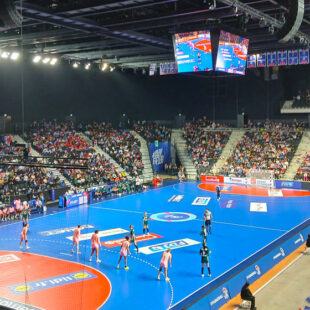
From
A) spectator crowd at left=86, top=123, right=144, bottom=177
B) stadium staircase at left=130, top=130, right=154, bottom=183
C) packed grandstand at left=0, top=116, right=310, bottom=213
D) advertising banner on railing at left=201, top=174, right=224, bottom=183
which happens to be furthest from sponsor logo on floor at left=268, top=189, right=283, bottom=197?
spectator crowd at left=86, top=123, right=144, bottom=177

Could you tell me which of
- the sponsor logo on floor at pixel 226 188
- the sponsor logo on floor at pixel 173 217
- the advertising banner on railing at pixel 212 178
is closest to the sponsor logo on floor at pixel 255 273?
the sponsor logo on floor at pixel 173 217

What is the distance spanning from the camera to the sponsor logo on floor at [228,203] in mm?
30073

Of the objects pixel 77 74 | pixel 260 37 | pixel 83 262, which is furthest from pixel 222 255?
pixel 77 74

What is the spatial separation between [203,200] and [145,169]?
1158 centimetres

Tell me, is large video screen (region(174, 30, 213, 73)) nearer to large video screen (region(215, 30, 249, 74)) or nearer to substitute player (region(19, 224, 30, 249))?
large video screen (region(215, 30, 249, 74))

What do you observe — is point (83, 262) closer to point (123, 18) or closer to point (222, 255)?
point (222, 255)

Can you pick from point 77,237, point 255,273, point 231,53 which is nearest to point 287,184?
point 231,53

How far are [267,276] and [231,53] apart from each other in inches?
517

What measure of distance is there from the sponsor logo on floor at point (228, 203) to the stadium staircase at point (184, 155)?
40.3 feet

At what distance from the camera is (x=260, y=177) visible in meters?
39.9

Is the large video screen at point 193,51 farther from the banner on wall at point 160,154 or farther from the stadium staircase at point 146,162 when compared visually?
the banner on wall at point 160,154

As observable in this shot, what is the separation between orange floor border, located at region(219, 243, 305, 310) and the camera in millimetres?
14023

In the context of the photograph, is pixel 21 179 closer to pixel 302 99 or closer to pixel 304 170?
pixel 304 170

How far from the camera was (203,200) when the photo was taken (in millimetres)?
32438
